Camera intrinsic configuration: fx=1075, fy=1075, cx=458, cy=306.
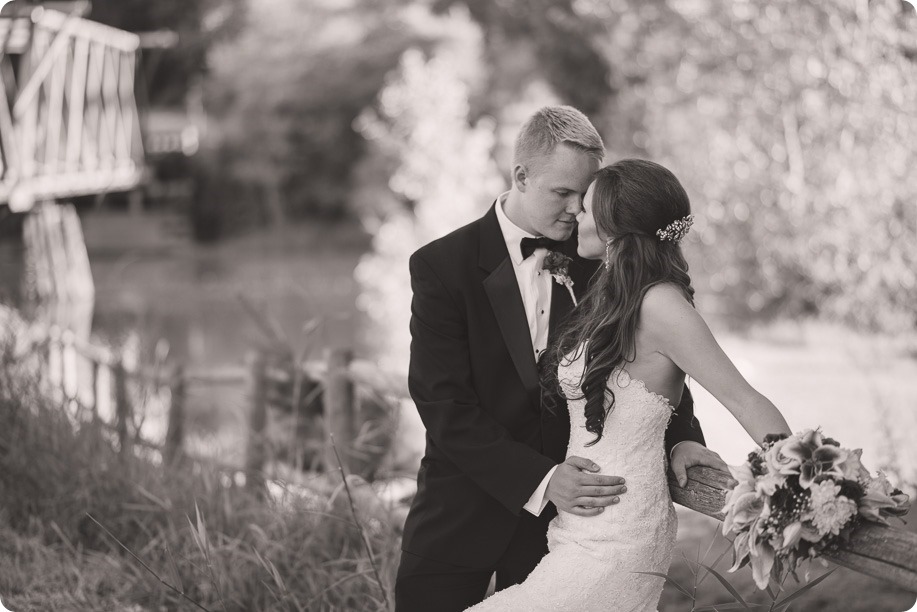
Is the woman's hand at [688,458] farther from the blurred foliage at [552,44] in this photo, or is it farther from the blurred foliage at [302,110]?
the blurred foliage at [302,110]

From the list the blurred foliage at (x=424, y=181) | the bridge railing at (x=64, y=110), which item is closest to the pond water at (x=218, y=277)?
the bridge railing at (x=64, y=110)

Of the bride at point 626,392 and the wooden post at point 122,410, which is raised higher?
the bride at point 626,392

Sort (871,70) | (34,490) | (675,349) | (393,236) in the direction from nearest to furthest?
(675,349), (34,490), (871,70), (393,236)

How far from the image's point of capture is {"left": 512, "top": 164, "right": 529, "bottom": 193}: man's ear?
2.96 meters

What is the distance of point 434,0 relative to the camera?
27625 millimetres

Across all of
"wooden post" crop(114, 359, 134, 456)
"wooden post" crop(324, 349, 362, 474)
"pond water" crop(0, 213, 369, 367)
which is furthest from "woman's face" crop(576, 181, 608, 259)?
"pond water" crop(0, 213, 369, 367)

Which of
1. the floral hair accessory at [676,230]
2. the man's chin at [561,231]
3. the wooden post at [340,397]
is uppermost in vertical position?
the floral hair accessory at [676,230]

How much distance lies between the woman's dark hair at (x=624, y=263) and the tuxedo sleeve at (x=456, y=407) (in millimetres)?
224

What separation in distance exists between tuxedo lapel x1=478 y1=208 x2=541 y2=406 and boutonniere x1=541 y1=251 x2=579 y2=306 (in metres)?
0.10

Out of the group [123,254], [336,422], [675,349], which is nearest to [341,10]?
[123,254]

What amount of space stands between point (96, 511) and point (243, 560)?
1.18 m

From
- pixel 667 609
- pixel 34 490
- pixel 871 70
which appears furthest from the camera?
pixel 871 70

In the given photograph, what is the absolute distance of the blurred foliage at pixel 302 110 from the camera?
111 feet

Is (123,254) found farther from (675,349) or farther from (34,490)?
(675,349)
